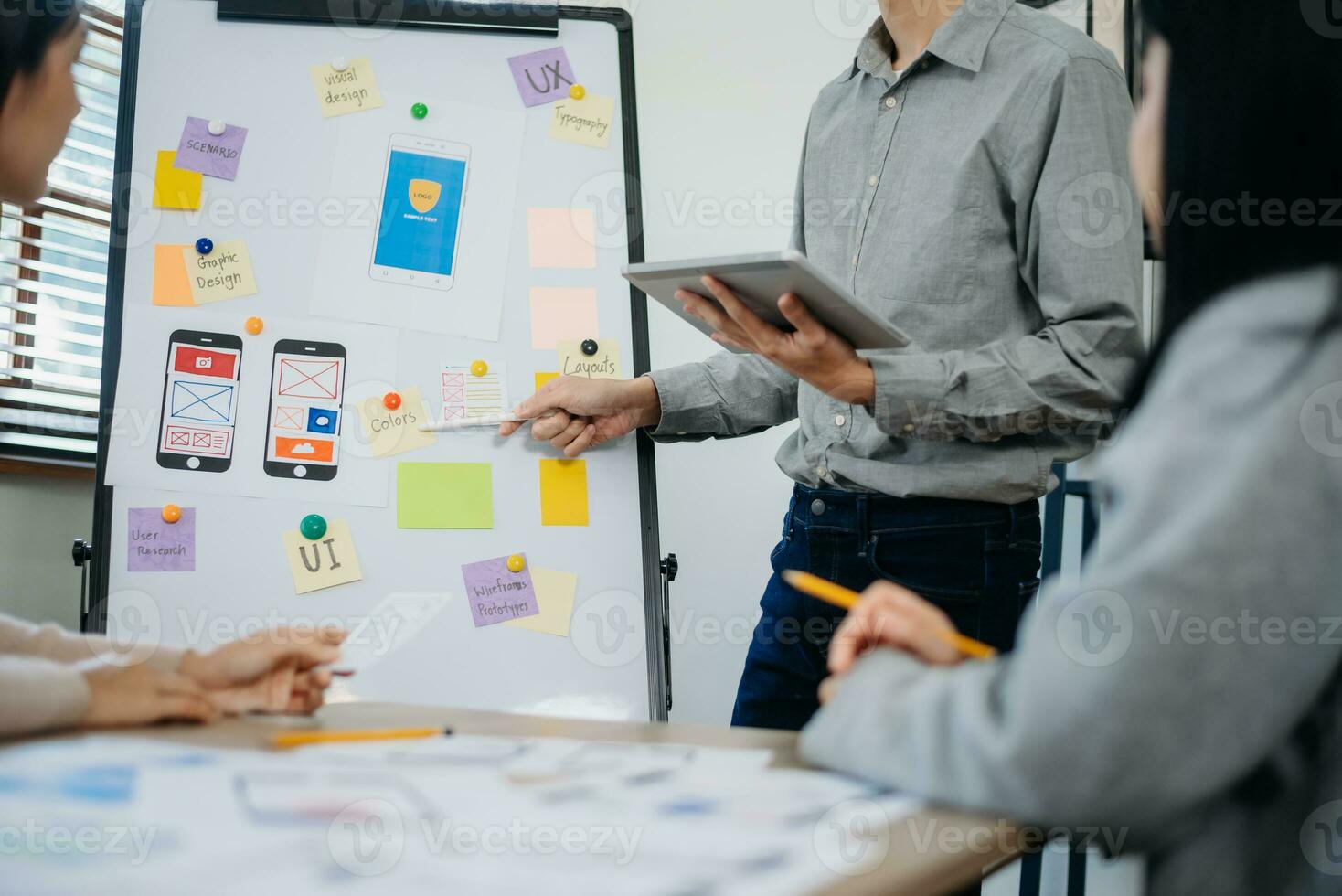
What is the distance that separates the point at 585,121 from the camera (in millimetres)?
1643

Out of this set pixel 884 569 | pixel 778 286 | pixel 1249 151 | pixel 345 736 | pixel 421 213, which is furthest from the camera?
pixel 421 213

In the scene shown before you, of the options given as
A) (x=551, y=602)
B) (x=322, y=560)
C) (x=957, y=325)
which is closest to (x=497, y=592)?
(x=551, y=602)

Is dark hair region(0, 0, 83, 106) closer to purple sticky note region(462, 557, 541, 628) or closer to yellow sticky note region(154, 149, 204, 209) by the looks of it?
yellow sticky note region(154, 149, 204, 209)

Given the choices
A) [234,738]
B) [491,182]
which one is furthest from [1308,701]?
[491,182]

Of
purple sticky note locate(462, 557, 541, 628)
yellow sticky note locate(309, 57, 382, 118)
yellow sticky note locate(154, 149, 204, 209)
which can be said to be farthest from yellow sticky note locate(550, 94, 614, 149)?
purple sticky note locate(462, 557, 541, 628)

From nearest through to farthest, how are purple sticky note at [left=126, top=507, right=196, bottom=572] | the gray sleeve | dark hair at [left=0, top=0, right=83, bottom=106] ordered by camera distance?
dark hair at [left=0, top=0, right=83, bottom=106]
the gray sleeve
purple sticky note at [left=126, top=507, right=196, bottom=572]

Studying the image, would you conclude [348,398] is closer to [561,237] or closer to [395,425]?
[395,425]

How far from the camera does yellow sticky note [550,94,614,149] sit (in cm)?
163

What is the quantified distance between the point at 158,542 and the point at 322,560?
221mm

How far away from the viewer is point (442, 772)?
61 cm

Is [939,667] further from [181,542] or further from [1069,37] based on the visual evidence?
[181,542]

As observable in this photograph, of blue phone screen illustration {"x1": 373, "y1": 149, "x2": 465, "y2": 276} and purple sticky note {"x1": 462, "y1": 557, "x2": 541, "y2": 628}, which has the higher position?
blue phone screen illustration {"x1": 373, "y1": 149, "x2": 465, "y2": 276}

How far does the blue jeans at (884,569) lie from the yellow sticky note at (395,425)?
0.56m

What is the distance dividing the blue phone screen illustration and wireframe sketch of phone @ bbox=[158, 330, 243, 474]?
26 cm
